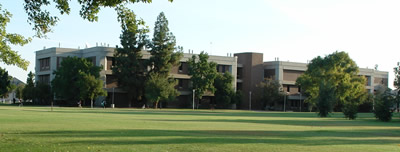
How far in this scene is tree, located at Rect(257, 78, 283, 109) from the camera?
10288cm

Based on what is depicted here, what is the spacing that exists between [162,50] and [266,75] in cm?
3487

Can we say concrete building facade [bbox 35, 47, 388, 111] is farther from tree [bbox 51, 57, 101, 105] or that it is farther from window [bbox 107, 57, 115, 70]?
tree [bbox 51, 57, 101, 105]

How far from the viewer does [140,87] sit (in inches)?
3529

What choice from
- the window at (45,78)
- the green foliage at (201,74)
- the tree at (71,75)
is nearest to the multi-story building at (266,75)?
the green foliage at (201,74)

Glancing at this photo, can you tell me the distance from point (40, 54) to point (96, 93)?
79.9ft

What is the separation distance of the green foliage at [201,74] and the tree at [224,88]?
453 centimetres

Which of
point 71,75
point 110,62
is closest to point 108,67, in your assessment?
point 110,62

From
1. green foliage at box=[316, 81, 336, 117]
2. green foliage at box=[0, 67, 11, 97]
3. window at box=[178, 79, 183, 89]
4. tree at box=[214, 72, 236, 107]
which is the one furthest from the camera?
window at box=[178, 79, 183, 89]

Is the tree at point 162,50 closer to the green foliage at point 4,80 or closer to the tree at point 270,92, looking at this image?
the tree at point 270,92

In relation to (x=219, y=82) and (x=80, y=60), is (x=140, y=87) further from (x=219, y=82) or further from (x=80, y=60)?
(x=219, y=82)

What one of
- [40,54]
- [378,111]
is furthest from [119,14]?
[40,54]

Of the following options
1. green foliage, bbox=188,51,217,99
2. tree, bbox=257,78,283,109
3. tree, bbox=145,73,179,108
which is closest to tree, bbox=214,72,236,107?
green foliage, bbox=188,51,217,99

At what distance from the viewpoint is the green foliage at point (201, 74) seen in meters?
95.9

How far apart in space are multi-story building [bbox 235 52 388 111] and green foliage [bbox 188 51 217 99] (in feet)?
56.1
